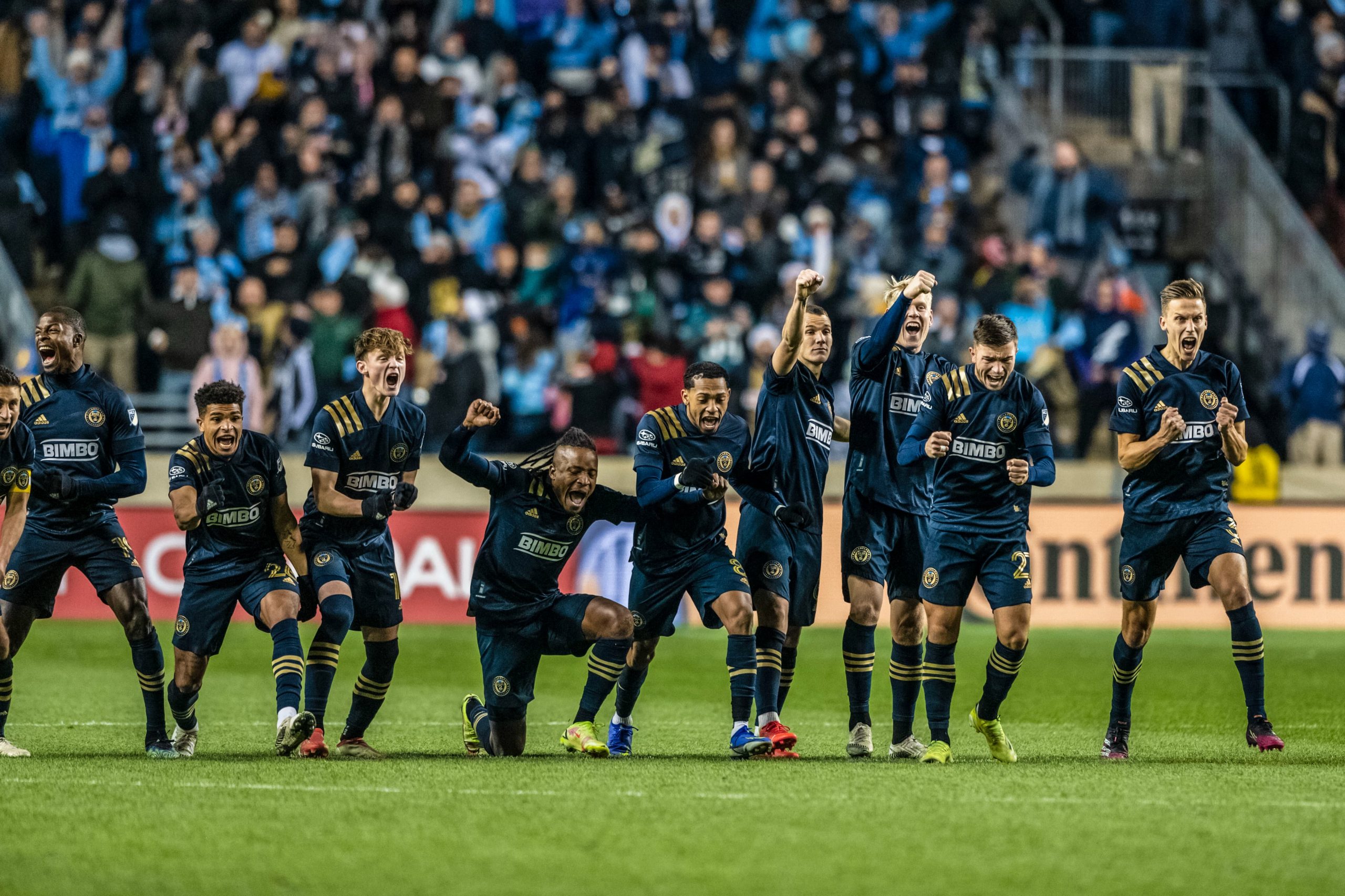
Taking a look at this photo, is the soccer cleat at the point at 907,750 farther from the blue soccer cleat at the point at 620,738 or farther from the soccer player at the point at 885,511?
the blue soccer cleat at the point at 620,738

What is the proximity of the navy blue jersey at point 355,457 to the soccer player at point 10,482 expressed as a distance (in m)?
1.30

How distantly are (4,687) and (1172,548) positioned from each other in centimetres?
566

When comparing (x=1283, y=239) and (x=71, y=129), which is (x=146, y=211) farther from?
(x=1283, y=239)

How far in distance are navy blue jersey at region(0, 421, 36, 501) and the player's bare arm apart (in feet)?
11.7

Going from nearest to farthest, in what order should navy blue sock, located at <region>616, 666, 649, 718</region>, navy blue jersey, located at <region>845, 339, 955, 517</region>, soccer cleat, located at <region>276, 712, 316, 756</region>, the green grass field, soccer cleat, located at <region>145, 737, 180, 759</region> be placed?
the green grass field, soccer cleat, located at <region>276, 712, 316, 756</region>, soccer cleat, located at <region>145, 737, 180, 759</region>, navy blue sock, located at <region>616, 666, 649, 718</region>, navy blue jersey, located at <region>845, 339, 955, 517</region>

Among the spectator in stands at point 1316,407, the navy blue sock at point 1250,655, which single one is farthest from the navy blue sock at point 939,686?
the spectator in stands at point 1316,407

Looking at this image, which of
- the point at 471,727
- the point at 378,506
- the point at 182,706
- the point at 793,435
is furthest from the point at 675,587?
the point at 182,706

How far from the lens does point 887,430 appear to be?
927 cm

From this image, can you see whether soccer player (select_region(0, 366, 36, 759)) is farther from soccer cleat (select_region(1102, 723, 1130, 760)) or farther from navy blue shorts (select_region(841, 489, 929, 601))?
soccer cleat (select_region(1102, 723, 1130, 760))

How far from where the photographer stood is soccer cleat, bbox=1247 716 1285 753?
340 inches

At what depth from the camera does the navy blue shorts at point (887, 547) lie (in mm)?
9094

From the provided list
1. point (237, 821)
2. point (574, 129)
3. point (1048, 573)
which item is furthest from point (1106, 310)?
point (237, 821)

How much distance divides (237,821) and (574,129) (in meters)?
14.0

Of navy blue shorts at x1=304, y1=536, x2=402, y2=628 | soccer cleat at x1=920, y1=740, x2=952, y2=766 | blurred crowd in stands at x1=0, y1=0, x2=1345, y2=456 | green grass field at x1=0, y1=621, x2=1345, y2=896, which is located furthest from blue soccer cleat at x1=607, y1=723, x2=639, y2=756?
blurred crowd in stands at x1=0, y1=0, x2=1345, y2=456
